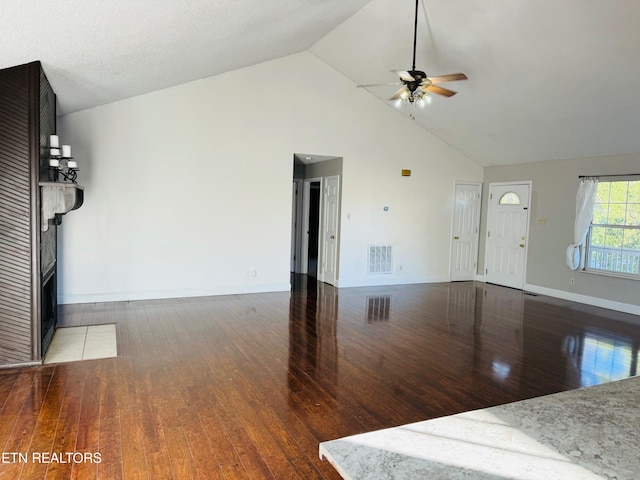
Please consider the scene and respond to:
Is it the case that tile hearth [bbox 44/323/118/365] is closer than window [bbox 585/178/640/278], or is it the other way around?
tile hearth [bbox 44/323/118/365]

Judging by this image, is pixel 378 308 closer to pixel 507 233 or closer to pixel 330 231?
pixel 330 231

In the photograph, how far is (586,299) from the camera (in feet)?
22.9

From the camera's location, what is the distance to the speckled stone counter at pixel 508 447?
1025mm

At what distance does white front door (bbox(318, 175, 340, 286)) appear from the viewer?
7867 millimetres

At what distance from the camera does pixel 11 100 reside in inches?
140

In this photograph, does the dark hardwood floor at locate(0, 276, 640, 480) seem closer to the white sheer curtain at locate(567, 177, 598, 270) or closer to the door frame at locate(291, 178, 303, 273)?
the white sheer curtain at locate(567, 177, 598, 270)

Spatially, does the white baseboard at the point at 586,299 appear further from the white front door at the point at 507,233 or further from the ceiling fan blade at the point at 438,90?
the ceiling fan blade at the point at 438,90

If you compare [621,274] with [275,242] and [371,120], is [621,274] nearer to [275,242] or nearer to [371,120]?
[371,120]

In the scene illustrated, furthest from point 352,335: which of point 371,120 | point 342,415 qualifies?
point 371,120

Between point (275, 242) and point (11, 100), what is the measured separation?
4192mm

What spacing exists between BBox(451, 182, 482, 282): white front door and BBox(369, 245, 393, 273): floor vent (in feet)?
4.98

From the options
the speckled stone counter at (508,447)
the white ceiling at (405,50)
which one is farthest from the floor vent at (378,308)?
the speckled stone counter at (508,447)

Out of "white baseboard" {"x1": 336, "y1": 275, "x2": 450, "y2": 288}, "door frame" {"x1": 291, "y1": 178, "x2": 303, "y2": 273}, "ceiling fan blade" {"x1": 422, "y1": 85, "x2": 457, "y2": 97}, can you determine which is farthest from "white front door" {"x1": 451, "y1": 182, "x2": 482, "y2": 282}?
"ceiling fan blade" {"x1": 422, "y1": 85, "x2": 457, "y2": 97}

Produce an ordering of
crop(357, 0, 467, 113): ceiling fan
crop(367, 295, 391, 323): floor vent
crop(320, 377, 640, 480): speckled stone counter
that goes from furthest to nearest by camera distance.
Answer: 1. crop(367, 295, 391, 323): floor vent
2. crop(357, 0, 467, 113): ceiling fan
3. crop(320, 377, 640, 480): speckled stone counter
